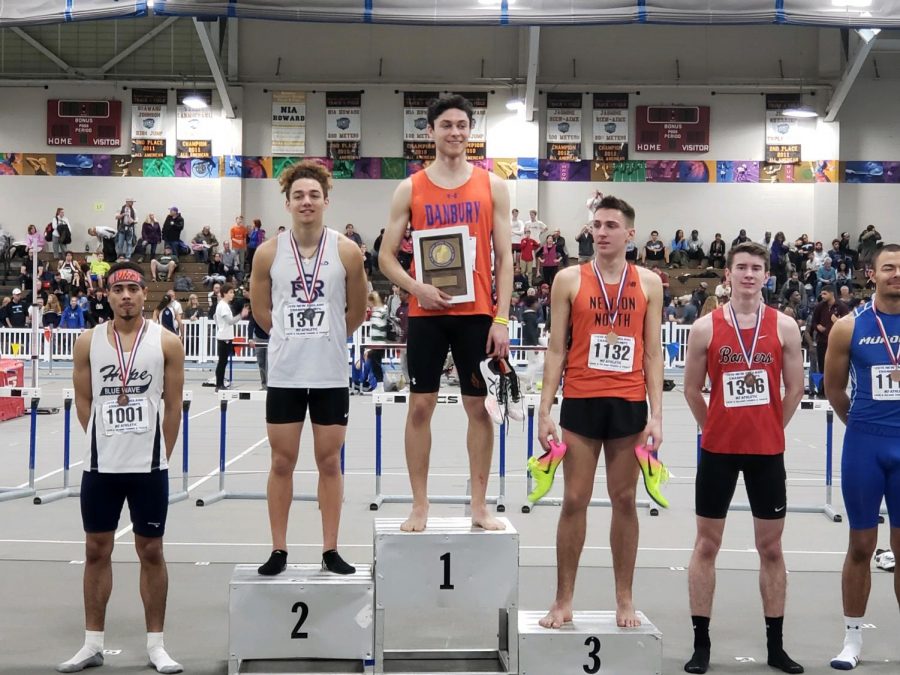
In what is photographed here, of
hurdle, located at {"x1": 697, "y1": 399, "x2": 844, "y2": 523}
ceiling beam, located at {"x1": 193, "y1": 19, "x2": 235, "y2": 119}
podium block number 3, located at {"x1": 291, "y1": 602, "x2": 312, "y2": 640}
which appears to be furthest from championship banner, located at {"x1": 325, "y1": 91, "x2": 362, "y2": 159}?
podium block number 3, located at {"x1": 291, "y1": 602, "x2": 312, "y2": 640}

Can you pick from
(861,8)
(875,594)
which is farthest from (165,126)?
(875,594)

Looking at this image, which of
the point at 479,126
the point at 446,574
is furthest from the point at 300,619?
the point at 479,126

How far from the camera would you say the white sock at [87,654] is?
5.50 metres

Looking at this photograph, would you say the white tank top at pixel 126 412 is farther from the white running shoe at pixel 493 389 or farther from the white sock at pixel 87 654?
the white running shoe at pixel 493 389

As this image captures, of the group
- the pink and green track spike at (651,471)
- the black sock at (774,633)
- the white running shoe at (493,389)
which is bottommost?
the black sock at (774,633)

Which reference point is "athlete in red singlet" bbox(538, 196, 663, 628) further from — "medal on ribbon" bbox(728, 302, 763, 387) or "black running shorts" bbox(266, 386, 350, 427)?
"black running shorts" bbox(266, 386, 350, 427)

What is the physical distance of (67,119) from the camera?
98.3ft

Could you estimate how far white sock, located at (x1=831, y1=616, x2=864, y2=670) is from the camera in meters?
5.65

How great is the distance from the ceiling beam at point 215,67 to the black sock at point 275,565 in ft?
73.2

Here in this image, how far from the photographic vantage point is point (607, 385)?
5234 mm

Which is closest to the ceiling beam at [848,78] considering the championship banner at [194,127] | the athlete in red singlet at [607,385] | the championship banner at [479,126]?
the championship banner at [479,126]

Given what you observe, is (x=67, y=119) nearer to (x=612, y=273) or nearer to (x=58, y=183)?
(x=58, y=183)

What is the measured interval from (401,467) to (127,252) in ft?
63.3

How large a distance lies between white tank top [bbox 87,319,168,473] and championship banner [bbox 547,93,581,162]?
24.8 metres
